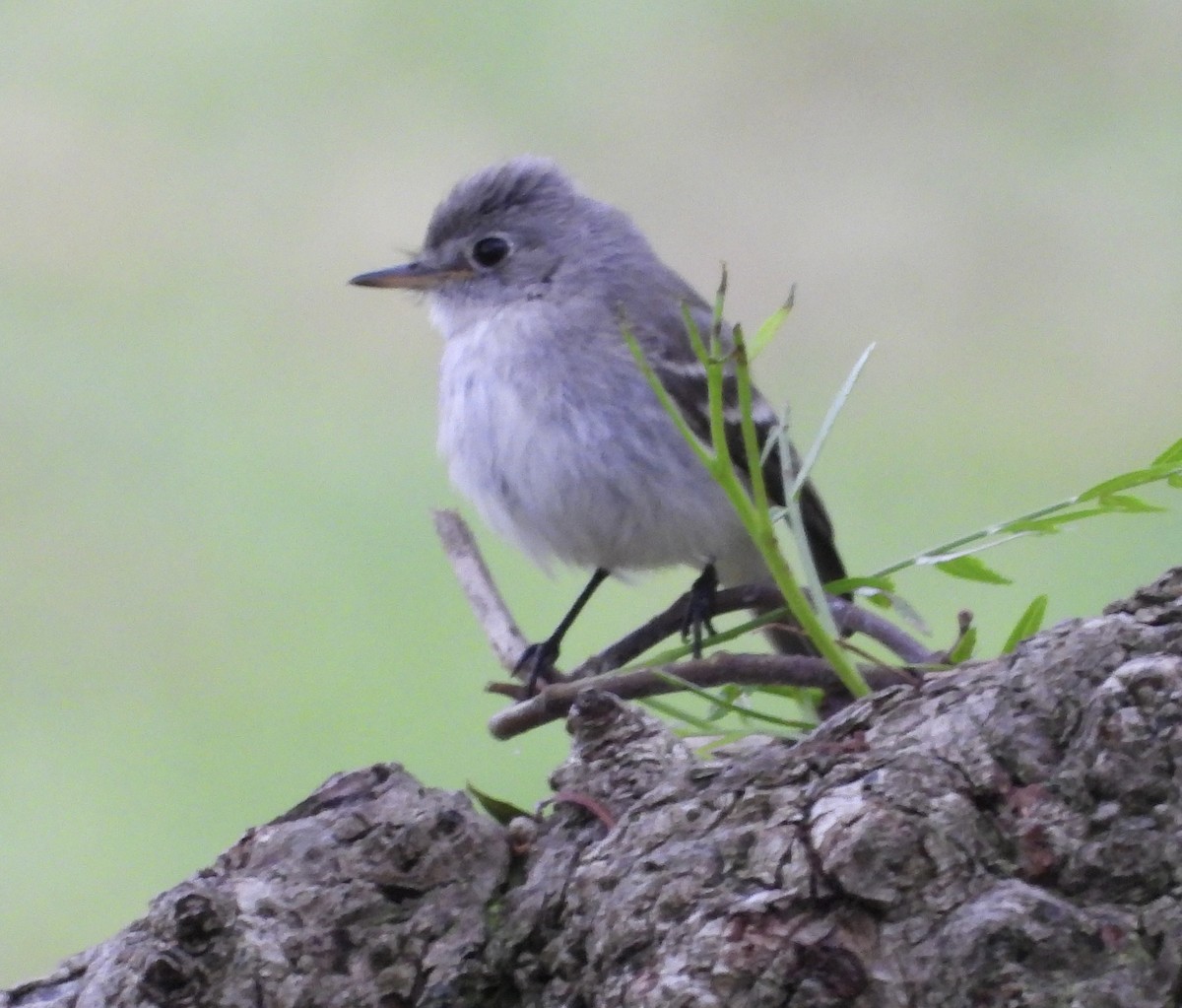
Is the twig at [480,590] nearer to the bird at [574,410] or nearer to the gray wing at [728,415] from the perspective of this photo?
the bird at [574,410]

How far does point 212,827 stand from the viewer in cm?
372

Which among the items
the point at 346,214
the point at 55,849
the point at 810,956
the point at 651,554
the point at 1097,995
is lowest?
the point at 1097,995

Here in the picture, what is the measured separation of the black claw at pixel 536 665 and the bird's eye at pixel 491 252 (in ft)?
2.78

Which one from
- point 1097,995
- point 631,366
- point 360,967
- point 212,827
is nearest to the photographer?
point 1097,995

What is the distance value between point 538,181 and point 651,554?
2.67 feet

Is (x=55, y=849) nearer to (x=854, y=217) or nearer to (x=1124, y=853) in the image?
(x=854, y=217)

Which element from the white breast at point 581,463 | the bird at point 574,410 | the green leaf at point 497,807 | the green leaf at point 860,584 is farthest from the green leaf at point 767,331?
the white breast at point 581,463

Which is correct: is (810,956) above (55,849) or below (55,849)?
below

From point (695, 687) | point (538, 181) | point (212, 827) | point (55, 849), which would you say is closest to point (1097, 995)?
point (695, 687)

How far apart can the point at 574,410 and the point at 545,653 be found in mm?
493

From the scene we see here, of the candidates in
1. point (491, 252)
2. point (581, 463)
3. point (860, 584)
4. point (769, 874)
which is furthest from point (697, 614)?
point (491, 252)

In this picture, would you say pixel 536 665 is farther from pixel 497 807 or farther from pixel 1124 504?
pixel 1124 504

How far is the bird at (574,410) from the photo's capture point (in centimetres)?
250

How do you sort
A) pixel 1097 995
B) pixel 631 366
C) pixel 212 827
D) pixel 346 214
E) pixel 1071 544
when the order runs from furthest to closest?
1. pixel 346 214
2. pixel 1071 544
3. pixel 212 827
4. pixel 631 366
5. pixel 1097 995
